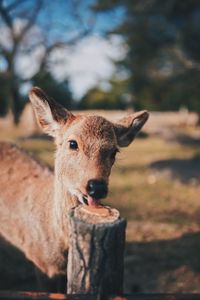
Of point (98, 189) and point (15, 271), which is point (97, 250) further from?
point (15, 271)

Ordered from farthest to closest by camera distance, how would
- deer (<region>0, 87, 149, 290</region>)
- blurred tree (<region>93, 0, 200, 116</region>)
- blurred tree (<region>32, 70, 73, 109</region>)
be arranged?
blurred tree (<region>32, 70, 73, 109</region>)
blurred tree (<region>93, 0, 200, 116</region>)
deer (<region>0, 87, 149, 290</region>)

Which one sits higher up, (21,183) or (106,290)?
(106,290)

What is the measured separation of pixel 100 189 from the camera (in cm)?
280

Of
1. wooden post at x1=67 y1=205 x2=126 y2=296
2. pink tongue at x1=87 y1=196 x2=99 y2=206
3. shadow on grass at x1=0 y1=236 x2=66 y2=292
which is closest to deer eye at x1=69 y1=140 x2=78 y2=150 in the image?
pink tongue at x1=87 y1=196 x2=99 y2=206

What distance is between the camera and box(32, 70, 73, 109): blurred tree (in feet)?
88.7

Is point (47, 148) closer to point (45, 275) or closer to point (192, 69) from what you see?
point (192, 69)

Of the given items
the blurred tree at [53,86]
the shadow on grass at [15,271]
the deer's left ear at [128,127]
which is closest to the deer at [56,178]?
the deer's left ear at [128,127]

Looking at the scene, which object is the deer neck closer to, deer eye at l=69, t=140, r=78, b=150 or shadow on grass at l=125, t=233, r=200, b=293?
deer eye at l=69, t=140, r=78, b=150

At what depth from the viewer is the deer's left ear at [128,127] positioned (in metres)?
3.72

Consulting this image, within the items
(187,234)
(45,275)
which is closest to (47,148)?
(187,234)

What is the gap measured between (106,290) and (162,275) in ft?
9.09

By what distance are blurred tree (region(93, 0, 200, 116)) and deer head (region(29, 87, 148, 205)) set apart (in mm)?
12322

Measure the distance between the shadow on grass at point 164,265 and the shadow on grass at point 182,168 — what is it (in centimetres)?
351

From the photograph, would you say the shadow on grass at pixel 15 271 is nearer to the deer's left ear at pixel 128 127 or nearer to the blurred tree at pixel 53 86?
the deer's left ear at pixel 128 127
